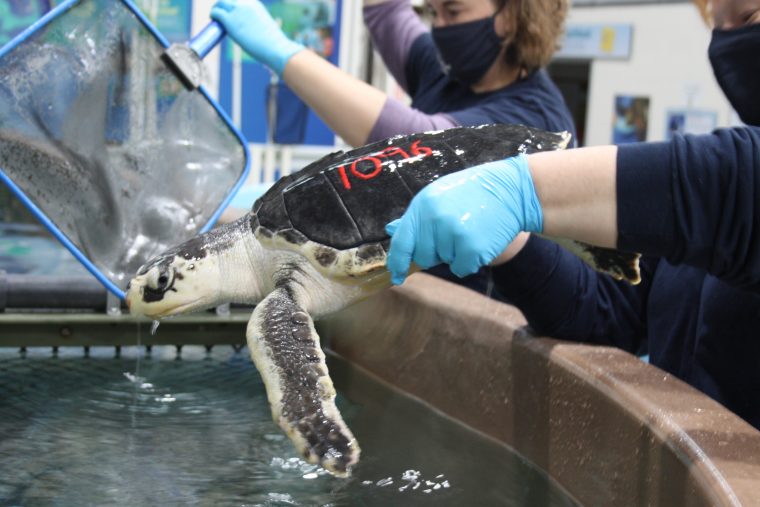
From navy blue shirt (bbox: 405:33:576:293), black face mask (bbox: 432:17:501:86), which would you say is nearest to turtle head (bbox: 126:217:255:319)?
navy blue shirt (bbox: 405:33:576:293)

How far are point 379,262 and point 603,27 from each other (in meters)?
3.46

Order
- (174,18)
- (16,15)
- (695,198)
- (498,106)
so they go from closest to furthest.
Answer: (695,198)
(498,106)
(16,15)
(174,18)

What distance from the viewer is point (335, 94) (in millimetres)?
1222

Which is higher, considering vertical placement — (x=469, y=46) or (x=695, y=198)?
(x=469, y=46)

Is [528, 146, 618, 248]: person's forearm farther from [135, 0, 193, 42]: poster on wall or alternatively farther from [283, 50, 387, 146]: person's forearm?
[135, 0, 193, 42]: poster on wall

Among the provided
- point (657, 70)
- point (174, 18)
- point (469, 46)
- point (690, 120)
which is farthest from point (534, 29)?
point (657, 70)

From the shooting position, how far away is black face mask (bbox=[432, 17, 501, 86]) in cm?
132

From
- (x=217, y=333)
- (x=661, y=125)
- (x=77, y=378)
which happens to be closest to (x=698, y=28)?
(x=661, y=125)

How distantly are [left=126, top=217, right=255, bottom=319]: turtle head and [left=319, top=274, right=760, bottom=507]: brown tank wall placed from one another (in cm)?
30

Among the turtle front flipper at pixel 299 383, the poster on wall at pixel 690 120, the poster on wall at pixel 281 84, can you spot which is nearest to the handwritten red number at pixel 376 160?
the turtle front flipper at pixel 299 383

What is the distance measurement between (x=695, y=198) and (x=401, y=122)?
2.24 feet

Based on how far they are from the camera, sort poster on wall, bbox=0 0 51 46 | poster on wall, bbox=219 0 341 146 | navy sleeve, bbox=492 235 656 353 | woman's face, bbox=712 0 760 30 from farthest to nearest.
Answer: poster on wall, bbox=219 0 341 146, poster on wall, bbox=0 0 51 46, navy sleeve, bbox=492 235 656 353, woman's face, bbox=712 0 760 30

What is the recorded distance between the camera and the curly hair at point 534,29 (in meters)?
1.29

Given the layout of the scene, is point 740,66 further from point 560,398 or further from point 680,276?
point 560,398
